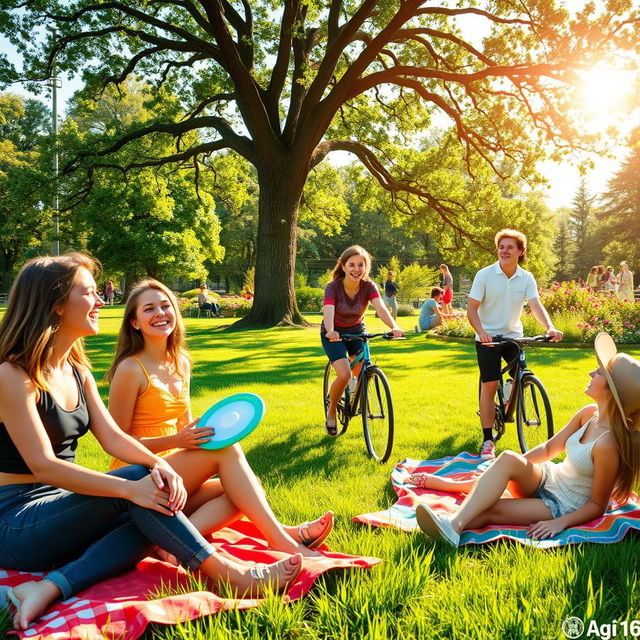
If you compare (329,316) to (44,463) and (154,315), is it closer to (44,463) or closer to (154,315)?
(154,315)

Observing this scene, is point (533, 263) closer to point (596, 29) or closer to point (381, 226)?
point (596, 29)

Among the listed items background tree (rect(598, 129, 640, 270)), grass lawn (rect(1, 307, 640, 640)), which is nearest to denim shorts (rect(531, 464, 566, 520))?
grass lawn (rect(1, 307, 640, 640))

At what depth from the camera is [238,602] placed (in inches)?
96.7

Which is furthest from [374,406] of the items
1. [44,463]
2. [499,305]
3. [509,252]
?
[44,463]

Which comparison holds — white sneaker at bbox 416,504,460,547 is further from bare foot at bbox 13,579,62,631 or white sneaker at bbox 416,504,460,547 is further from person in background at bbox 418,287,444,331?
person in background at bbox 418,287,444,331

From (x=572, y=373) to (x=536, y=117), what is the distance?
8.17m

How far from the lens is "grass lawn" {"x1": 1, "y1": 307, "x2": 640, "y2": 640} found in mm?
2346

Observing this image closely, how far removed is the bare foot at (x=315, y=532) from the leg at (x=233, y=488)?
0.07 m

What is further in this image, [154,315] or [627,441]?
[154,315]

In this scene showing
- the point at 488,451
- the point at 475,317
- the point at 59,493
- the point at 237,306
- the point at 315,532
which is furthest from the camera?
the point at 237,306

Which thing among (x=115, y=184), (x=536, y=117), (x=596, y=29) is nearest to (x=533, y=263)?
(x=536, y=117)

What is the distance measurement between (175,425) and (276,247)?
15136 mm

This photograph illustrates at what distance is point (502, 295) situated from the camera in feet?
17.6

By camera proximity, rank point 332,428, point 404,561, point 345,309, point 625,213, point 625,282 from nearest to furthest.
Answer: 1. point 404,561
2. point 345,309
3. point 332,428
4. point 625,282
5. point 625,213
